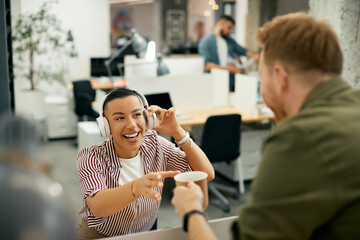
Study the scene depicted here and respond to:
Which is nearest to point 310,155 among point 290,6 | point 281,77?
point 281,77

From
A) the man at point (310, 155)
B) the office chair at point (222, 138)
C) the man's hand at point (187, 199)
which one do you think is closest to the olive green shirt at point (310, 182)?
the man at point (310, 155)

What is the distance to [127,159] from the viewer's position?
2057 mm

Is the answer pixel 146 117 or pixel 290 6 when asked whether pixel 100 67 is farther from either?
pixel 146 117

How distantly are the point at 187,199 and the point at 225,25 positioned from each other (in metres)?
5.47

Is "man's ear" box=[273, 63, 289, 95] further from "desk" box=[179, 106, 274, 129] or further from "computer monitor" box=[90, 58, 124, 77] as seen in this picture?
"computer monitor" box=[90, 58, 124, 77]

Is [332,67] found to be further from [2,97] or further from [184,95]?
[184,95]

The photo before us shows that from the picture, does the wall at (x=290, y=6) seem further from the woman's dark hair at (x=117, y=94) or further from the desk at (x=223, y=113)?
the woman's dark hair at (x=117, y=94)

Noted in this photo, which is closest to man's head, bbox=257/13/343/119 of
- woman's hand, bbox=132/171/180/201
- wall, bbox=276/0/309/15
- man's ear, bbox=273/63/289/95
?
man's ear, bbox=273/63/289/95

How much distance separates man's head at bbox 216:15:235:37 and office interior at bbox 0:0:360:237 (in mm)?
886

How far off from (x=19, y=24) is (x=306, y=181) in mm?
6284

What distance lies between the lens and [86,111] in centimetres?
636

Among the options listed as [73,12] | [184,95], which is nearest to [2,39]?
[184,95]

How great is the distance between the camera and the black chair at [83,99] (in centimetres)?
632

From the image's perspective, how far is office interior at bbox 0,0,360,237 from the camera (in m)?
4.24
